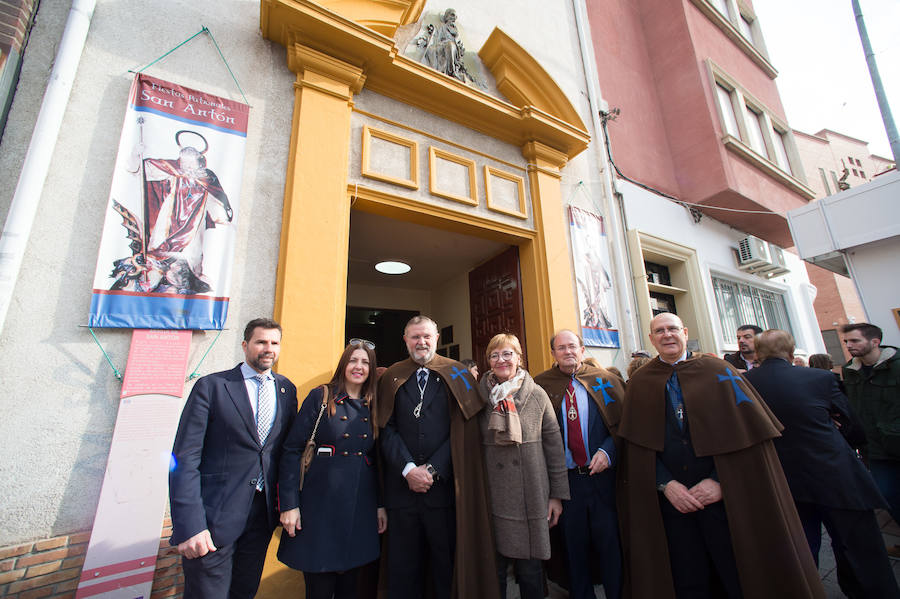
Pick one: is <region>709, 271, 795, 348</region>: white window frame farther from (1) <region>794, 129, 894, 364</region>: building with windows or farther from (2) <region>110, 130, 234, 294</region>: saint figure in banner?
(1) <region>794, 129, 894, 364</region>: building with windows

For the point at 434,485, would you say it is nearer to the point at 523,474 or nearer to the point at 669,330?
the point at 523,474

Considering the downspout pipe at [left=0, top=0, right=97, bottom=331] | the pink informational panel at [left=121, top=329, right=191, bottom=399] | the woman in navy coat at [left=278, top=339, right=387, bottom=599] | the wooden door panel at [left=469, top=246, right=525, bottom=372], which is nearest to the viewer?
the woman in navy coat at [left=278, top=339, right=387, bottom=599]

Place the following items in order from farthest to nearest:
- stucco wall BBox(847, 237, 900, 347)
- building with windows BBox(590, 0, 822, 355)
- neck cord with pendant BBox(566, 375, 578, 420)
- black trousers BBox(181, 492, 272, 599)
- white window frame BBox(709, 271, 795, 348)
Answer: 1. white window frame BBox(709, 271, 795, 348)
2. building with windows BBox(590, 0, 822, 355)
3. stucco wall BBox(847, 237, 900, 347)
4. neck cord with pendant BBox(566, 375, 578, 420)
5. black trousers BBox(181, 492, 272, 599)

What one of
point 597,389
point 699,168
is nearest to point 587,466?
point 597,389

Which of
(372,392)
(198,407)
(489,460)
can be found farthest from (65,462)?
(489,460)

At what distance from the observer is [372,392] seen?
2.63 m

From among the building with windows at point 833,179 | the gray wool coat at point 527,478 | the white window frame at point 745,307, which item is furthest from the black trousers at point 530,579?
the building with windows at point 833,179

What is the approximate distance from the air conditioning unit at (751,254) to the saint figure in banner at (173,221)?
9.54 meters

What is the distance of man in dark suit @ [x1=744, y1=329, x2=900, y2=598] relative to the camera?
2488 millimetres

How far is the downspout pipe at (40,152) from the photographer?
256 cm

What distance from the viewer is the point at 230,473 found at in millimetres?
2074

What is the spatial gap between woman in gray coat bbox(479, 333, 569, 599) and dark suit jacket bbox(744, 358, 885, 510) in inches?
66.9

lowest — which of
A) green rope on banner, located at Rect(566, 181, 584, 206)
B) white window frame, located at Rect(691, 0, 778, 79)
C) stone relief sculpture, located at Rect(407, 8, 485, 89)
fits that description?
green rope on banner, located at Rect(566, 181, 584, 206)

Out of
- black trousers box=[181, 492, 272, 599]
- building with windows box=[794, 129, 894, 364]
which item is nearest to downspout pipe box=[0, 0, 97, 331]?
black trousers box=[181, 492, 272, 599]
